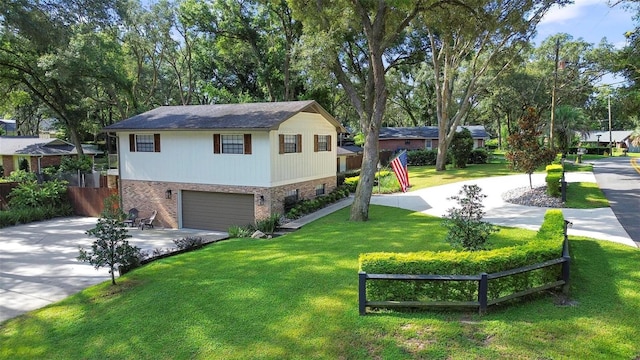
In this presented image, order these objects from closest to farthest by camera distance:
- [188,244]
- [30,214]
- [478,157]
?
[188,244], [30,214], [478,157]

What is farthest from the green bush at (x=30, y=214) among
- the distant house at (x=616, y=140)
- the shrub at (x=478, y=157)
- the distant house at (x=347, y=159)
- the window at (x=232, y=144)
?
the distant house at (x=616, y=140)

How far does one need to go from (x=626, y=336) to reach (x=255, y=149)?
1452 cm

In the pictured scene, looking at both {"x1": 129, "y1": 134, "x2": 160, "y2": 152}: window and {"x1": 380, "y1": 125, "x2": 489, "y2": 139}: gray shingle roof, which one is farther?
{"x1": 380, "y1": 125, "x2": 489, "y2": 139}: gray shingle roof

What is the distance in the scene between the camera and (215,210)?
19828 mm

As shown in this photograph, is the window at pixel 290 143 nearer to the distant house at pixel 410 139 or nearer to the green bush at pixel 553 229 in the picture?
the green bush at pixel 553 229

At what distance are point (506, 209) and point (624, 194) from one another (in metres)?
7.24

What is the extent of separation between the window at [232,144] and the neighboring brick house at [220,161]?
44 millimetres

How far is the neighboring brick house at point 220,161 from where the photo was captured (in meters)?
18.4

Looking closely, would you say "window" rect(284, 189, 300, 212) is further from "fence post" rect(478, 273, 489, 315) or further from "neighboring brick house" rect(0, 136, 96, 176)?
"neighboring brick house" rect(0, 136, 96, 176)

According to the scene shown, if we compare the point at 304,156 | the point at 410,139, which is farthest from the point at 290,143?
the point at 410,139

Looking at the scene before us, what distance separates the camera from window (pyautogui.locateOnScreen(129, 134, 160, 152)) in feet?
67.5

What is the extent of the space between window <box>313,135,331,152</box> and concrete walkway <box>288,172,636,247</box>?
311cm

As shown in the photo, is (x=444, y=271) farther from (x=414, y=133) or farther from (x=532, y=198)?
(x=414, y=133)

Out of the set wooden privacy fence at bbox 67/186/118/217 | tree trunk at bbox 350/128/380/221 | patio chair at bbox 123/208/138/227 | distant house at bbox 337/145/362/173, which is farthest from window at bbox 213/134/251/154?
distant house at bbox 337/145/362/173
